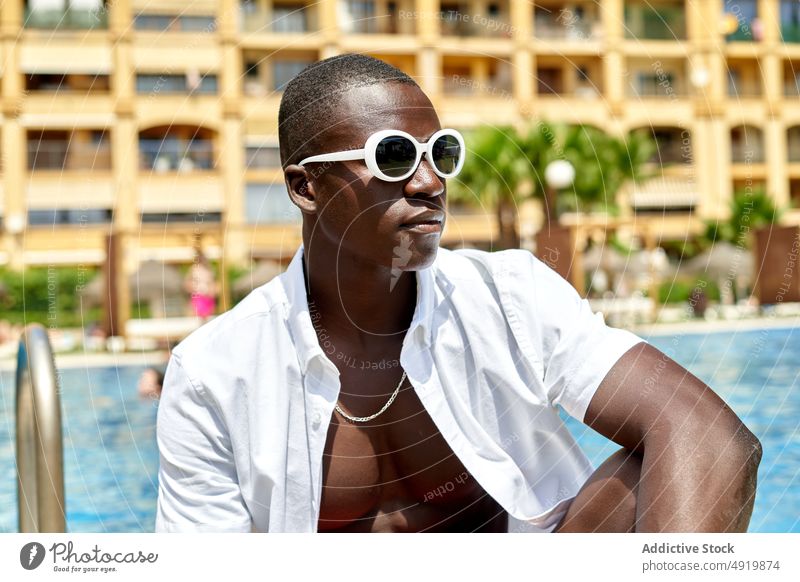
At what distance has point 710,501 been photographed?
3.83 feet

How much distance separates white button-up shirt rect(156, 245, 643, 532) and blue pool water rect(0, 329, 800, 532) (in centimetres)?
20

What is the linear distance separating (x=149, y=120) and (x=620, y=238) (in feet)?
32.6

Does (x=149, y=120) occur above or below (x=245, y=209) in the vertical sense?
above

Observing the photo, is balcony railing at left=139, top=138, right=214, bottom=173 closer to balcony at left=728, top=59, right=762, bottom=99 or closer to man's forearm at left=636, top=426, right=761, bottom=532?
man's forearm at left=636, top=426, right=761, bottom=532

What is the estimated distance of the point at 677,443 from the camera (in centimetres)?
117

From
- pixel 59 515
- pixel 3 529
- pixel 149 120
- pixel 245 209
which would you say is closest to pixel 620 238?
pixel 245 209

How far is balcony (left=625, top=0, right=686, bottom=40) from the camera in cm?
972

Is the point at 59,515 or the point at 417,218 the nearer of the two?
the point at 417,218

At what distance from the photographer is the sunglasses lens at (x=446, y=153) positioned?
1300mm

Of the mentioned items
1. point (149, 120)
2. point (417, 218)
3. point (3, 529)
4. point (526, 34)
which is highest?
point (526, 34)

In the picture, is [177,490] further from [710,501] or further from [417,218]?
[710,501]

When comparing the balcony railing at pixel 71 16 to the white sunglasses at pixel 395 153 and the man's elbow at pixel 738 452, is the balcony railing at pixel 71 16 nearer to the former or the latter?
the white sunglasses at pixel 395 153

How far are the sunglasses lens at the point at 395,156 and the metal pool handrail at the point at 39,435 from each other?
30.9 inches

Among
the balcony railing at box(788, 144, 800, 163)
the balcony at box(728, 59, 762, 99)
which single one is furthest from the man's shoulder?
the balcony railing at box(788, 144, 800, 163)
